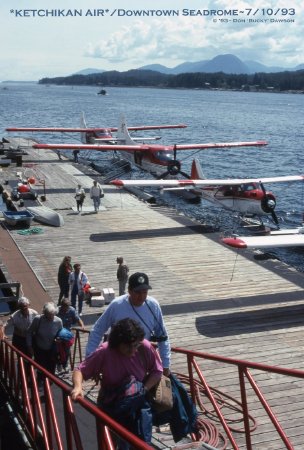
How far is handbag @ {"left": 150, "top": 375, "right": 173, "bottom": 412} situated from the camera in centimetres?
429

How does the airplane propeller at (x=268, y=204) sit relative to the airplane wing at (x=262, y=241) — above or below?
below

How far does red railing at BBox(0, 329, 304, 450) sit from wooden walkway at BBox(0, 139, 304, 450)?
0.26 metres

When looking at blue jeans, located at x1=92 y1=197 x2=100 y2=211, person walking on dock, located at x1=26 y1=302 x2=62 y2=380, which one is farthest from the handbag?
A: blue jeans, located at x1=92 y1=197 x2=100 y2=211

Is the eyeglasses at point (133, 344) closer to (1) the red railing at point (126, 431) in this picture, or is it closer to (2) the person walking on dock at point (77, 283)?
(1) the red railing at point (126, 431)

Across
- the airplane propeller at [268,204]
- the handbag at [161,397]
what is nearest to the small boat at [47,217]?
the airplane propeller at [268,204]

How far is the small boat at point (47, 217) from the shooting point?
2028cm

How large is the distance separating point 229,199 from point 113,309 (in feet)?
67.2

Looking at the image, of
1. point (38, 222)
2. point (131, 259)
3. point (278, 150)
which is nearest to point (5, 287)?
point (131, 259)

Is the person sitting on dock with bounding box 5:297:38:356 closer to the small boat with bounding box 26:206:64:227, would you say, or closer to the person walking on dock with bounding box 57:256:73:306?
the person walking on dock with bounding box 57:256:73:306

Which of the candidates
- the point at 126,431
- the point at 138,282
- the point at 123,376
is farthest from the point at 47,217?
the point at 126,431

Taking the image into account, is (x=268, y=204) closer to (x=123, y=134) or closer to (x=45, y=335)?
(x=45, y=335)

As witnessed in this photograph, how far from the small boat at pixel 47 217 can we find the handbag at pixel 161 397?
16.2 metres

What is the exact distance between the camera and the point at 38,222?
20844 millimetres

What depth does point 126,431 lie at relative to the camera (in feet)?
10.1
